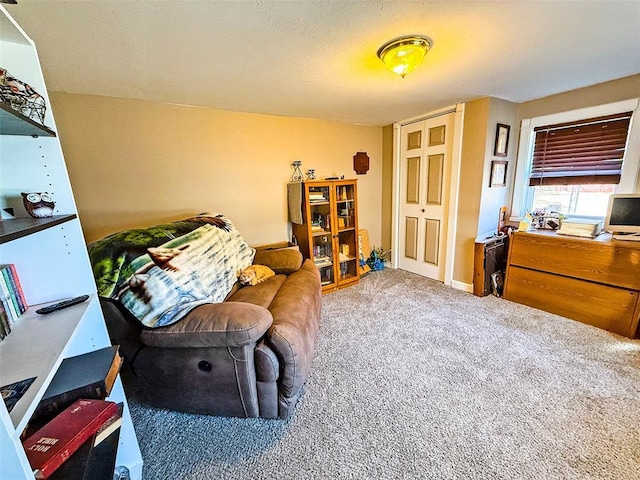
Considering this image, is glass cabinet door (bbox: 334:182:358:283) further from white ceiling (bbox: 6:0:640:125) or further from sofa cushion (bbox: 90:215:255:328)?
sofa cushion (bbox: 90:215:255:328)

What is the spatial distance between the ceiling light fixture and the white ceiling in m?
0.04

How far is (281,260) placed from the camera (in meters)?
2.35

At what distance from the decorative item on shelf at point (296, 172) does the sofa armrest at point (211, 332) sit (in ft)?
6.73

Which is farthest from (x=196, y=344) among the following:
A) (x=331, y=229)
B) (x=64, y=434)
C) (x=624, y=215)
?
(x=624, y=215)

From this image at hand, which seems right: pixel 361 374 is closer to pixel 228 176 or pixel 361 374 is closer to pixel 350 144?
pixel 228 176

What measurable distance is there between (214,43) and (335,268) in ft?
7.47

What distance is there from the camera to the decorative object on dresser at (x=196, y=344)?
127 cm

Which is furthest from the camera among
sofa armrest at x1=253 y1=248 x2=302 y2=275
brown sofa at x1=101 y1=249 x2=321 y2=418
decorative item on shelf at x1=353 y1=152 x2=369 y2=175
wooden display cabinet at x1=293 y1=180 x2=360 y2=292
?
decorative item on shelf at x1=353 y1=152 x2=369 y2=175

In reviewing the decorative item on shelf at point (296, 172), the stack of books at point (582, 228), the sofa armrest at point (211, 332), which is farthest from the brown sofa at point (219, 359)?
the stack of books at point (582, 228)

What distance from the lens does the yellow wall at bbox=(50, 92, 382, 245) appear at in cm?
207

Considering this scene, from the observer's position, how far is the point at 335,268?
3039 millimetres

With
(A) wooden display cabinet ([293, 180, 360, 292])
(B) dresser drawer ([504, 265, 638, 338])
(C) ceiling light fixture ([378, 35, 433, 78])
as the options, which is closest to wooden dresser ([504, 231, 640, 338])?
(B) dresser drawer ([504, 265, 638, 338])

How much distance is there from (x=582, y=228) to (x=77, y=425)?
3370mm

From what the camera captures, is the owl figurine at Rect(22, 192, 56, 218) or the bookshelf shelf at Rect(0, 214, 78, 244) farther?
the owl figurine at Rect(22, 192, 56, 218)
